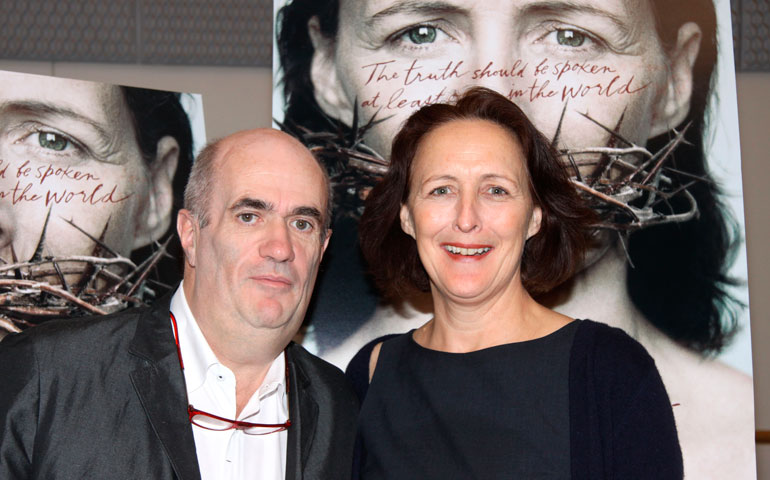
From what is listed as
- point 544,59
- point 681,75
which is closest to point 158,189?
point 544,59

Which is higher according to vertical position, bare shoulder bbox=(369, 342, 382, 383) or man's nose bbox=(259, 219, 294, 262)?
man's nose bbox=(259, 219, 294, 262)

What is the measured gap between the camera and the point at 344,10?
95.5 inches

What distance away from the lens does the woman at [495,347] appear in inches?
70.5

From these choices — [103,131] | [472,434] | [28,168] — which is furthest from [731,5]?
[28,168]

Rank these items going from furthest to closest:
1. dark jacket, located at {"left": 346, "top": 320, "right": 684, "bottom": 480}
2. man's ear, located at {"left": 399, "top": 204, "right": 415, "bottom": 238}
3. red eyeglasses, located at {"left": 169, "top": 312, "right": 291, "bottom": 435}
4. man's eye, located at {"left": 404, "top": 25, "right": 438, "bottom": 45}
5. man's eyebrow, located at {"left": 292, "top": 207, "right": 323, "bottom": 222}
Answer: man's eye, located at {"left": 404, "top": 25, "right": 438, "bottom": 45} < man's ear, located at {"left": 399, "top": 204, "right": 415, "bottom": 238} < man's eyebrow, located at {"left": 292, "top": 207, "right": 323, "bottom": 222} < red eyeglasses, located at {"left": 169, "top": 312, "right": 291, "bottom": 435} < dark jacket, located at {"left": 346, "top": 320, "right": 684, "bottom": 480}

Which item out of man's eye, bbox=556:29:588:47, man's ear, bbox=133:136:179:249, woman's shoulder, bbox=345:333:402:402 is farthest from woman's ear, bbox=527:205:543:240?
man's ear, bbox=133:136:179:249

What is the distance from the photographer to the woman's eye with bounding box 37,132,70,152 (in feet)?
7.61

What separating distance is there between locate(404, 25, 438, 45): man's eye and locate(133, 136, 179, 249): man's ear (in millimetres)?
816

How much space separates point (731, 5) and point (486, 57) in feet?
2.91

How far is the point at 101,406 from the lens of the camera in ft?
5.91

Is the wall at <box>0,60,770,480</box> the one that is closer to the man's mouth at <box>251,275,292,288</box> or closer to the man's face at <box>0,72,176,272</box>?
the man's face at <box>0,72,176,272</box>

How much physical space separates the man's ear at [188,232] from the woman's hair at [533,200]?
0.54 metres

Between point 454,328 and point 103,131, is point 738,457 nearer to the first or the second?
point 454,328

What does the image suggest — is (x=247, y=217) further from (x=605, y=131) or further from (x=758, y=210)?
(x=758, y=210)
